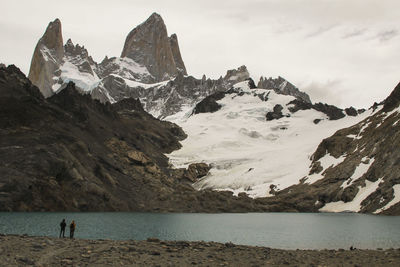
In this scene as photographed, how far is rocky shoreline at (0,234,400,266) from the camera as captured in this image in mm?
26781

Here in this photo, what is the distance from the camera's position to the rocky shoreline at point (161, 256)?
26781 millimetres

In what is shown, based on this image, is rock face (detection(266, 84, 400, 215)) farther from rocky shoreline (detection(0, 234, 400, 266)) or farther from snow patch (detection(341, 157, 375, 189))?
rocky shoreline (detection(0, 234, 400, 266))

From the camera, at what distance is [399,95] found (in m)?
164

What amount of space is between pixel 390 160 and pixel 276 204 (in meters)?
33.6

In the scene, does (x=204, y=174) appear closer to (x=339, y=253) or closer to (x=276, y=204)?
(x=276, y=204)

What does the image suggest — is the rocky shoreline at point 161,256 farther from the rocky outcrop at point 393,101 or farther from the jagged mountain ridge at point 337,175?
the rocky outcrop at point 393,101

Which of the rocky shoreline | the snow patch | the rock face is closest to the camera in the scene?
the rocky shoreline

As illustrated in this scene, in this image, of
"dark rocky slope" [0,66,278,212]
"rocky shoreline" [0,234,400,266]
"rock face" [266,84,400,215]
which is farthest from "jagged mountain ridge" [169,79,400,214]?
"rocky shoreline" [0,234,400,266]

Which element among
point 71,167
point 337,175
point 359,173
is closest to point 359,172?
point 359,173

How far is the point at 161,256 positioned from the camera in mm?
29828

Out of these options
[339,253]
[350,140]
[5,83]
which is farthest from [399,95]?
[339,253]

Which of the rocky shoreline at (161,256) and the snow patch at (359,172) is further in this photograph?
the snow patch at (359,172)

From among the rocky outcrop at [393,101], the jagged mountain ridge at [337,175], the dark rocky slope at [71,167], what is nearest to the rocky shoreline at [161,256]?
the dark rocky slope at [71,167]

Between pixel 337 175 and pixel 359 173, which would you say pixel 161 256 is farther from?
pixel 337 175
